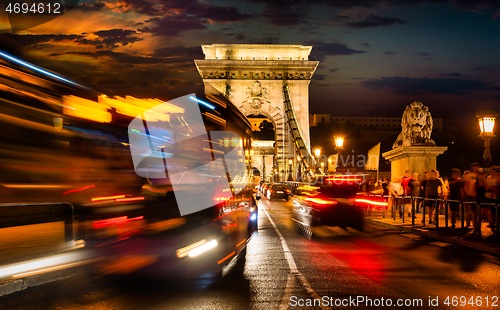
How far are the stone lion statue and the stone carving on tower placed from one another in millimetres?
32803

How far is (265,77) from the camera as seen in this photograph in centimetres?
5159

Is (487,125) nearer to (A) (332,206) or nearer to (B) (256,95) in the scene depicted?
(A) (332,206)

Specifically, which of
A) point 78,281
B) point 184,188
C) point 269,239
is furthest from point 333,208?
point 78,281

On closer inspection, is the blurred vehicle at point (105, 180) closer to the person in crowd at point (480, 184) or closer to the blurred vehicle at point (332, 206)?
the blurred vehicle at point (332, 206)

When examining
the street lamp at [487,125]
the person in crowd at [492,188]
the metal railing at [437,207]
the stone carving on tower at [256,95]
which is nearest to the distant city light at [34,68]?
the metal railing at [437,207]

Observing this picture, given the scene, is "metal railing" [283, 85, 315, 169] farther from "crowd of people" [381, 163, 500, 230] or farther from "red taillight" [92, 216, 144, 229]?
"red taillight" [92, 216, 144, 229]

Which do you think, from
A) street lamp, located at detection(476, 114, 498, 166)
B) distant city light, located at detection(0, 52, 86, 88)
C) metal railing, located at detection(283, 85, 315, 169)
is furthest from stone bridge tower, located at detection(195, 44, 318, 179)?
distant city light, located at detection(0, 52, 86, 88)

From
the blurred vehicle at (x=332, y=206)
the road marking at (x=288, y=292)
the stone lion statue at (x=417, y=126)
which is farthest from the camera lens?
the stone lion statue at (x=417, y=126)

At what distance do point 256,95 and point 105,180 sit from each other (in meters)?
46.2

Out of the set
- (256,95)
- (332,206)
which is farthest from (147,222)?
(256,95)

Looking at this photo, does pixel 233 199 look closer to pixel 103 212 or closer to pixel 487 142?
pixel 103 212

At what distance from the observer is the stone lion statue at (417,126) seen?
60.4ft

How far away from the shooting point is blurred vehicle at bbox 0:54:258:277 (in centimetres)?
478

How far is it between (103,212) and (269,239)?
5682 millimetres
